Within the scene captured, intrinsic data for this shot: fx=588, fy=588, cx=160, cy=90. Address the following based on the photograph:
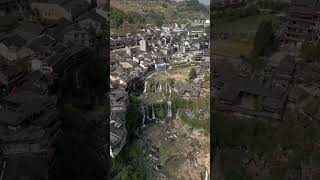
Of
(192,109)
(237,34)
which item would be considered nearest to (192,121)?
(192,109)

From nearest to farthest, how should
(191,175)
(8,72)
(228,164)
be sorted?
(191,175)
(228,164)
(8,72)

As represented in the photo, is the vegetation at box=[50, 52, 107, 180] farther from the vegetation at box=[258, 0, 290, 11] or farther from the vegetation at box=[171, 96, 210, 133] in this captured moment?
the vegetation at box=[258, 0, 290, 11]

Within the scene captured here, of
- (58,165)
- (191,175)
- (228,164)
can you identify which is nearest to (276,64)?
(228,164)

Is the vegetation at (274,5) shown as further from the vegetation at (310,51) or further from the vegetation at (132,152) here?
the vegetation at (132,152)

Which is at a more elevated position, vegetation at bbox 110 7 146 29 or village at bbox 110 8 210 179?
vegetation at bbox 110 7 146 29

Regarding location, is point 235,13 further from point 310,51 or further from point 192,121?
point 192,121

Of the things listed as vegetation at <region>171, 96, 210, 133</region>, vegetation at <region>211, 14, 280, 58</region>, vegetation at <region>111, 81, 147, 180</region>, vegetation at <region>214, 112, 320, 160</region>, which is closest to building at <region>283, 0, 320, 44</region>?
vegetation at <region>211, 14, 280, 58</region>

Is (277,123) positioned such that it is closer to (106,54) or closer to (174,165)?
(174,165)
